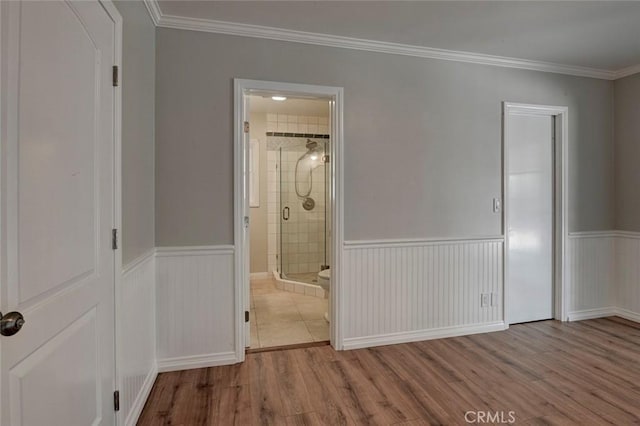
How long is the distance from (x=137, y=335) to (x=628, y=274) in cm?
444

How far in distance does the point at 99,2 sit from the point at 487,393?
9.41 feet

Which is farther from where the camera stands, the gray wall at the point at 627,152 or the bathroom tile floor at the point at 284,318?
the gray wall at the point at 627,152

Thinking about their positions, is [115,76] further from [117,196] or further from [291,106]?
[291,106]

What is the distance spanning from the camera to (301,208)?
5.09 metres

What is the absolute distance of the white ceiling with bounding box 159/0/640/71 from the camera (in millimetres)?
2221

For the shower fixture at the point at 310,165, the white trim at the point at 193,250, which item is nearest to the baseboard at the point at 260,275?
the shower fixture at the point at 310,165

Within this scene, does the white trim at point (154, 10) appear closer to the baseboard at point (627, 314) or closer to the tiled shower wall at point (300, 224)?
the tiled shower wall at point (300, 224)

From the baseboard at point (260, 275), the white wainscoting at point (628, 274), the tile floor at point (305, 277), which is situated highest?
the white wainscoting at point (628, 274)

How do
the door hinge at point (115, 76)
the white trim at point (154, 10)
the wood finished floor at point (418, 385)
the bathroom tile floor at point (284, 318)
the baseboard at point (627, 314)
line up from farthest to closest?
1. the baseboard at point (627, 314)
2. the bathroom tile floor at point (284, 318)
3. the white trim at point (154, 10)
4. the wood finished floor at point (418, 385)
5. the door hinge at point (115, 76)

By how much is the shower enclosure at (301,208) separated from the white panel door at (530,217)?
248cm

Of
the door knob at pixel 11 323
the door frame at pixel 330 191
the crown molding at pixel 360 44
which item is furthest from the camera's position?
the door frame at pixel 330 191

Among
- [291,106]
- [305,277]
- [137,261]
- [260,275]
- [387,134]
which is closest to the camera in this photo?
[137,261]

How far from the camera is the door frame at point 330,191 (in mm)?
2510

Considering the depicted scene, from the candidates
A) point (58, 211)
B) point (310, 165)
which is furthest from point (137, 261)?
point (310, 165)
